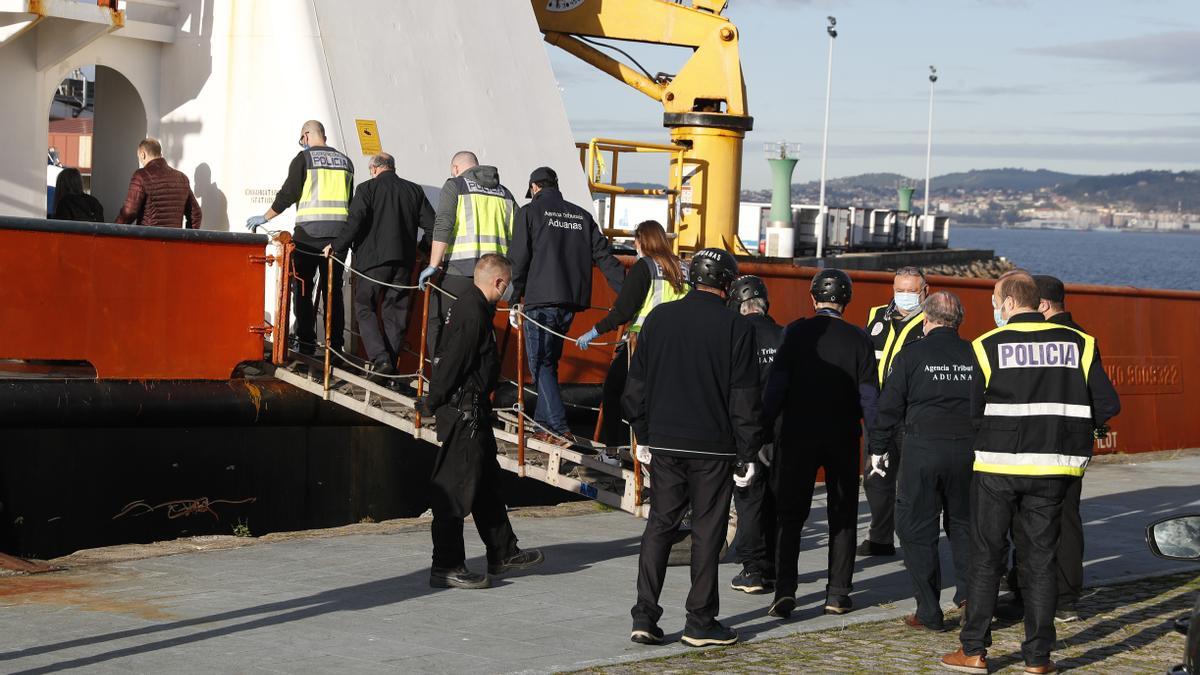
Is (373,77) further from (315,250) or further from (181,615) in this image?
(181,615)

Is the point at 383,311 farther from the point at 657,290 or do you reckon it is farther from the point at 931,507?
the point at 931,507

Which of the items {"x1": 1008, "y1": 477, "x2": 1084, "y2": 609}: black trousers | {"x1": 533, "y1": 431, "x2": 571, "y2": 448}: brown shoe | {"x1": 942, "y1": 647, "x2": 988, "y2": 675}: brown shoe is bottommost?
{"x1": 942, "y1": 647, "x2": 988, "y2": 675}: brown shoe

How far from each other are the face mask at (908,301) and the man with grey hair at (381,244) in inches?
130

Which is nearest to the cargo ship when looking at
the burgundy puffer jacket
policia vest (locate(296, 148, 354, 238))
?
policia vest (locate(296, 148, 354, 238))

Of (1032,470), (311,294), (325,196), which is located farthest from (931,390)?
(311,294)

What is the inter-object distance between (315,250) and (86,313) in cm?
166

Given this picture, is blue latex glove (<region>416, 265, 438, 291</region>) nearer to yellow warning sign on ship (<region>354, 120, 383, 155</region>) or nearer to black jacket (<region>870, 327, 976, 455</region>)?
yellow warning sign on ship (<region>354, 120, 383, 155</region>)

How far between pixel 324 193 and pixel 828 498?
4.24 meters

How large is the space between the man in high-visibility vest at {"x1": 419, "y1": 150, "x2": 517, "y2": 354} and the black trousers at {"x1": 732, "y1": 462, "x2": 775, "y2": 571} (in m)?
2.64

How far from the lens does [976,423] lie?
265 inches

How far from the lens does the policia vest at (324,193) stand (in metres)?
10.1

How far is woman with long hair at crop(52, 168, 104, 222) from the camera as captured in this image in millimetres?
10906

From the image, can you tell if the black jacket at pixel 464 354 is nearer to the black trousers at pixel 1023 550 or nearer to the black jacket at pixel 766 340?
the black jacket at pixel 766 340

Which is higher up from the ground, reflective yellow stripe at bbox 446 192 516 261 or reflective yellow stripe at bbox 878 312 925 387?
reflective yellow stripe at bbox 446 192 516 261
